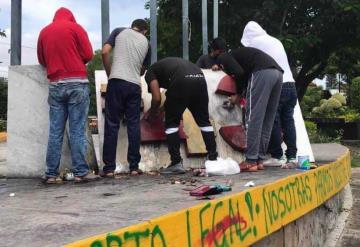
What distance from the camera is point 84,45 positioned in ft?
17.5

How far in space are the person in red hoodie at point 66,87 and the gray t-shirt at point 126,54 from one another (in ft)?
1.08

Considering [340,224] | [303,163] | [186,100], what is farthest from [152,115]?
[340,224]

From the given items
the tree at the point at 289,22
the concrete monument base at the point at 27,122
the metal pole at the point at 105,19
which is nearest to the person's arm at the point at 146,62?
the concrete monument base at the point at 27,122

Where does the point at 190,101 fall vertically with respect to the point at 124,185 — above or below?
above

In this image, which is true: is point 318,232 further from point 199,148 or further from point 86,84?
point 86,84

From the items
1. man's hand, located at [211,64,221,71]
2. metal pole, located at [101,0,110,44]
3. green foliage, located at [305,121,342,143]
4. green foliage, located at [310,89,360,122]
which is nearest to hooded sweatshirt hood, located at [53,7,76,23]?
metal pole, located at [101,0,110,44]

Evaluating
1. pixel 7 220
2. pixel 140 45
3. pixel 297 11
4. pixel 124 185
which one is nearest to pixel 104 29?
pixel 140 45

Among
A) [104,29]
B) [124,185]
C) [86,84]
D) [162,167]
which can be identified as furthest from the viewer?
[104,29]

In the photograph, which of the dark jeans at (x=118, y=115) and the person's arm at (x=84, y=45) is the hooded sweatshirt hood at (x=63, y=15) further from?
the dark jeans at (x=118, y=115)

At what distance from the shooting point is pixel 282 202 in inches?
181

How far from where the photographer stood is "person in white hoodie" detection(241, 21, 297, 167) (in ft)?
21.2

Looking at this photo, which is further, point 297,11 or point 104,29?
point 297,11

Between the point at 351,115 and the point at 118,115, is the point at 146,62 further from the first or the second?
the point at 351,115

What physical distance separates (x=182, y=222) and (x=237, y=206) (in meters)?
0.77
